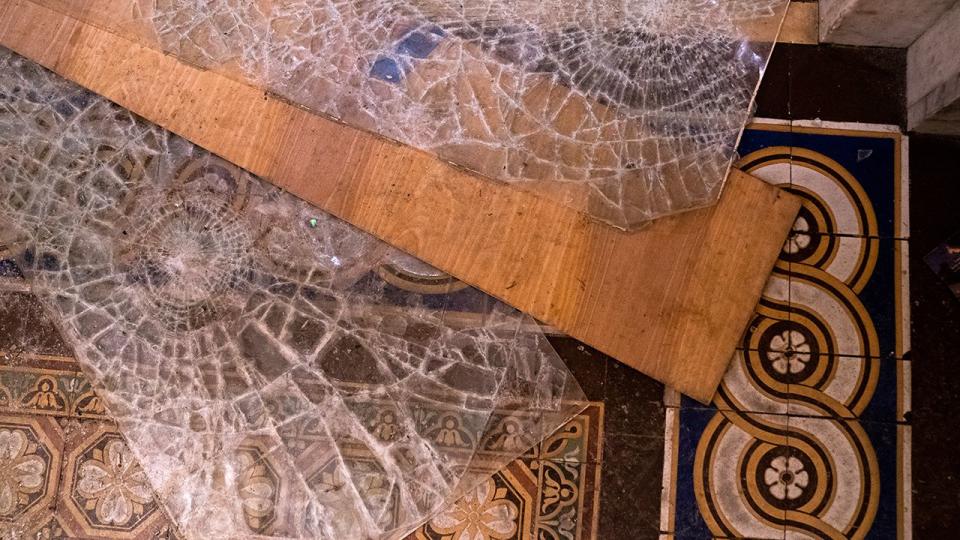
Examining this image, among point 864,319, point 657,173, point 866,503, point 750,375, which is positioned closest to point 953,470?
point 866,503

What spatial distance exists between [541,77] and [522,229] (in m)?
0.43

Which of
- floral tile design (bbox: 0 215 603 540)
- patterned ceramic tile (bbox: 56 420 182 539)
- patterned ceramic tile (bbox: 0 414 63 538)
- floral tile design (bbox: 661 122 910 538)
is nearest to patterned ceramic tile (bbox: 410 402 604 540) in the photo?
floral tile design (bbox: 0 215 603 540)

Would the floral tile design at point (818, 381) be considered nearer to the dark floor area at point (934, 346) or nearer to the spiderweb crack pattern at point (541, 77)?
the dark floor area at point (934, 346)

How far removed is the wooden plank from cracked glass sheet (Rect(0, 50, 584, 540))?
73 millimetres

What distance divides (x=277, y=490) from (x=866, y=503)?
1.57 m

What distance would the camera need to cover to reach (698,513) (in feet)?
6.23

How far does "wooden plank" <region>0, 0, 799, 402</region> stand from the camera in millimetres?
1890

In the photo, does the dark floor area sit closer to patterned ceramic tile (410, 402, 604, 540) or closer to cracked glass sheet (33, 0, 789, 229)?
cracked glass sheet (33, 0, 789, 229)

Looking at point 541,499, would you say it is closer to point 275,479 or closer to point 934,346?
point 275,479

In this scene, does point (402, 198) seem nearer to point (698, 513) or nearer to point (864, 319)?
point (698, 513)

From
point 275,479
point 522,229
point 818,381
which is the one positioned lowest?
point 275,479

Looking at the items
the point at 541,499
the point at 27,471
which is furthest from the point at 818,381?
the point at 27,471

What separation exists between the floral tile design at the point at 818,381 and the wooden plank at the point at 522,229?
10cm

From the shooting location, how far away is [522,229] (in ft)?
6.31
